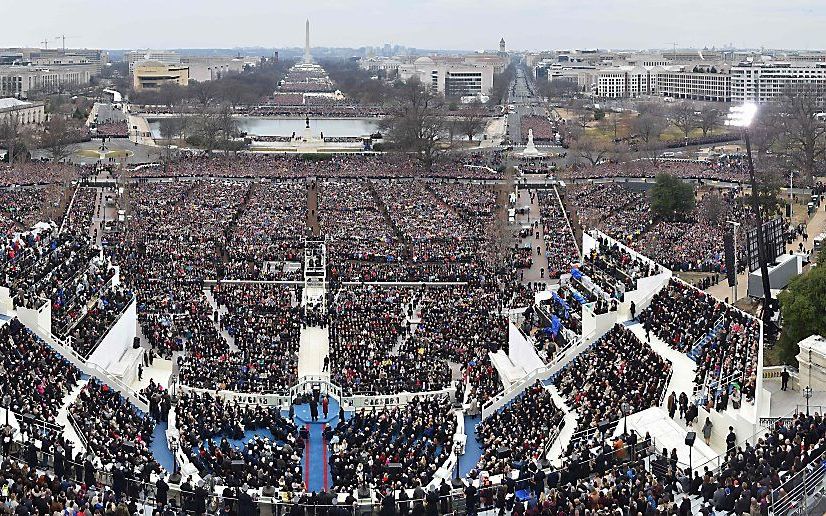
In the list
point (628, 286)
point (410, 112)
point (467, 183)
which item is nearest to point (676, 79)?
point (410, 112)

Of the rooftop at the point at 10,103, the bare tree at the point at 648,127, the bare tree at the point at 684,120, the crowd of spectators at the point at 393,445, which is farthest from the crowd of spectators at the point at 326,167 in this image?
the crowd of spectators at the point at 393,445

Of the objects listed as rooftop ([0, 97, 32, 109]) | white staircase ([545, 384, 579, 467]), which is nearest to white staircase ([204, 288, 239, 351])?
white staircase ([545, 384, 579, 467])

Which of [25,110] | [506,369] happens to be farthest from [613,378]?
[25,110]

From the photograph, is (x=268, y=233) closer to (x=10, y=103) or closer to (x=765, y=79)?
(x=10, y=103)

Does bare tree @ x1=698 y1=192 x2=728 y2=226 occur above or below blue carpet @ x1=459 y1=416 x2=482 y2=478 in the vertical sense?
above

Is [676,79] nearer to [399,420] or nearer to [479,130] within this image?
[479,130]

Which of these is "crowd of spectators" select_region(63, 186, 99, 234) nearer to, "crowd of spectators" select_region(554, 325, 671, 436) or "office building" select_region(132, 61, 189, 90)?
"crowd of spectators" select_region(554, 325, 671, 436)
